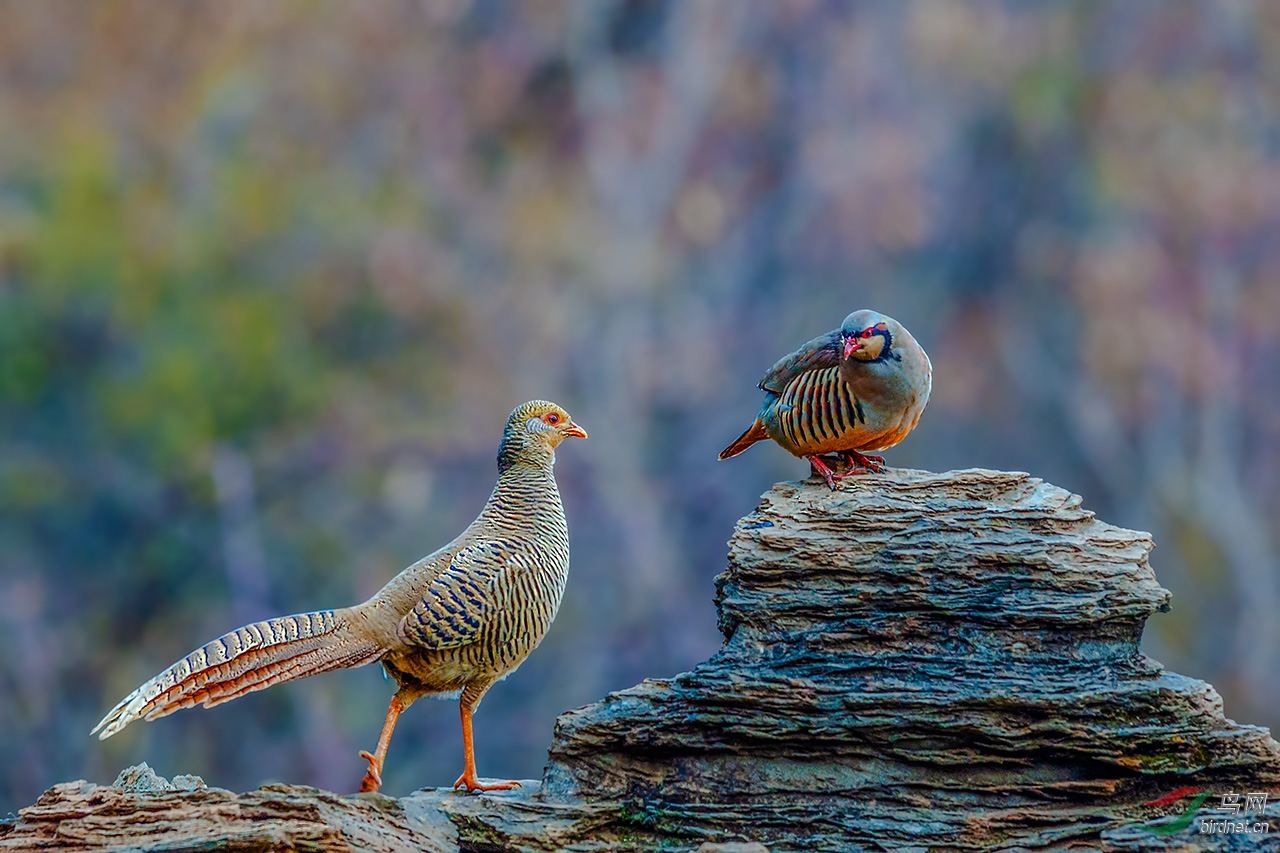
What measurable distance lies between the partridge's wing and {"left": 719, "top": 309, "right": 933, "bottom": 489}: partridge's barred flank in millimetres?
1464

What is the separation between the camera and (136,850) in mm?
4926

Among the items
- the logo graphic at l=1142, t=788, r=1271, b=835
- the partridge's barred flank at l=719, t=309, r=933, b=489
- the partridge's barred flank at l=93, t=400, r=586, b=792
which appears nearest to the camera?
the logo graphic at l=1142, t=788, r=1271, b=835

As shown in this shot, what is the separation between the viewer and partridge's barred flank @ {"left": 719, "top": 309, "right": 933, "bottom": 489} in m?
6.00

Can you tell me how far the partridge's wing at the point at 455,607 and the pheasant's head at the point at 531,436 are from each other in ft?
2.09

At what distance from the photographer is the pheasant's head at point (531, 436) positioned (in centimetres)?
654

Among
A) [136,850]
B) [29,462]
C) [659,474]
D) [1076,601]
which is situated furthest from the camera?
[659,474]

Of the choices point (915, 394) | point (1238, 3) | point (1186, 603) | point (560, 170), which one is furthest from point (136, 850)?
point (1238, 3)

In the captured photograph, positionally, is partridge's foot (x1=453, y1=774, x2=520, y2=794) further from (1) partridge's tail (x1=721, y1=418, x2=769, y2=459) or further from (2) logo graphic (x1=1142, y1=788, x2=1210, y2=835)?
(2) logo graphic (x1=1142, y1=788, x2=1210, y2=835)

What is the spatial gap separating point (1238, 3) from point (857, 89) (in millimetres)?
5091

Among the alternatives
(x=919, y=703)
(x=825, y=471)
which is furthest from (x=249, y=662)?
(x=919, y=703)

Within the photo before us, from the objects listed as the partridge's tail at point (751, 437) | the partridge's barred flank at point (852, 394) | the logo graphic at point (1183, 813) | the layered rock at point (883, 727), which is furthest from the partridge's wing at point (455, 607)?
the logo graphic at point (1183, 813)

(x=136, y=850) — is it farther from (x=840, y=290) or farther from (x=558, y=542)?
(x=840, y=290)

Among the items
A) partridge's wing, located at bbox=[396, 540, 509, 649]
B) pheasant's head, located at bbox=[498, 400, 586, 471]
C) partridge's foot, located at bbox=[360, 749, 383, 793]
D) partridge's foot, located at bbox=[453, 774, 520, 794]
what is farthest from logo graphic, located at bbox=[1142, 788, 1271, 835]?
partridge's foot, located at bbox=[360, 749, 383, 793]

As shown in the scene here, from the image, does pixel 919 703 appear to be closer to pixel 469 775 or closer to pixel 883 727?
pixel 883 727
